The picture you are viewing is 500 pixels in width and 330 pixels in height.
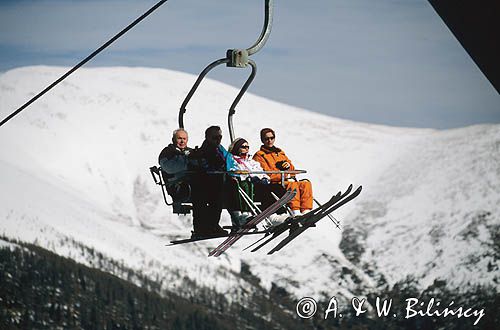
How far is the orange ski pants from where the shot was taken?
8.40m

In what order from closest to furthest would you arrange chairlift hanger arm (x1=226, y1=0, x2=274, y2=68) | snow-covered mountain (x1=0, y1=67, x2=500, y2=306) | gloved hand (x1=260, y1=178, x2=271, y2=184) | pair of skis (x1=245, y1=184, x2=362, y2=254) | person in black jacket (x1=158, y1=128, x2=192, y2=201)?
1. chairlift hanger arm (x1=226, y1=0, x2=274, y2=68)
2. pair of skis (x1=245, y1=184, x2=362, y2=254)
3. person in black jacket (x1=158, y1=128, x2=192, y2=201)
4. gloved hand (x1=260, y1=178, x2=271, y2=184)
5. snow-covered mountain (x1=0, y1=67, x2=500, y2=306)

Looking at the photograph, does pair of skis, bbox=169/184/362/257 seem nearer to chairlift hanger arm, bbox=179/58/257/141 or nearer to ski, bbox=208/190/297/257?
ski, bbox=208/190/297/257

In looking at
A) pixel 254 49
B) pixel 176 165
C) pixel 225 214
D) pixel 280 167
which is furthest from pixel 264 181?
pixel 225 214

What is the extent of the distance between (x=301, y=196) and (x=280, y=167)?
28 centimetres

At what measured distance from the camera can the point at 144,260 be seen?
293 ft

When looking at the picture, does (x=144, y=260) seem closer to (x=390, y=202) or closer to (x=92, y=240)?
(x=92, y=240)

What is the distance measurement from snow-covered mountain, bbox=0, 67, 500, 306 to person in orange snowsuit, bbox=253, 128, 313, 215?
237 feet

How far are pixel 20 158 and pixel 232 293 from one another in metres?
22.8

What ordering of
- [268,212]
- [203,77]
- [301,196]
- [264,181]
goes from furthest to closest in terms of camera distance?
[301,196] → [264,181] → [268,212] → [203,77]

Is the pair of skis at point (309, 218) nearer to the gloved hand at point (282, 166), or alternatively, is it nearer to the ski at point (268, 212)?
the ski at point (268, 212)

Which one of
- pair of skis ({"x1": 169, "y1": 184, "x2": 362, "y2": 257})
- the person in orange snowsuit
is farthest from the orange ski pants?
pair of skis ({"x1": 169, "y1": 184, "x2": 362, "y2": 257})

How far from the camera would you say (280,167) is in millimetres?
8305

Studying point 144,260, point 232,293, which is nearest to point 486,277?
point 232,293

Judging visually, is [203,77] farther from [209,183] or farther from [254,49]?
[209,183]
